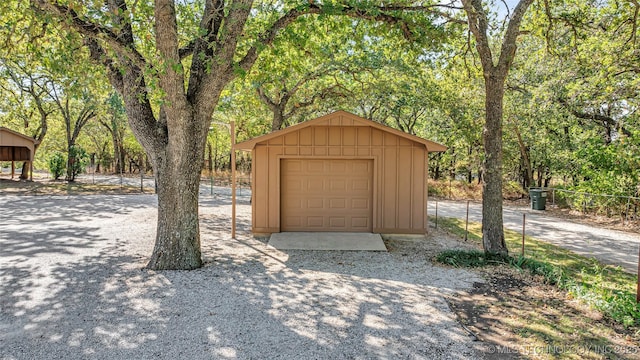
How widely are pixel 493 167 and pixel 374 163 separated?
3.04m

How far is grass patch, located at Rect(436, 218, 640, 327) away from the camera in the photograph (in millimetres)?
4207

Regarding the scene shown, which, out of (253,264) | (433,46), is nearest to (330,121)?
(433,46)

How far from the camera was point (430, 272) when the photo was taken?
6.06m

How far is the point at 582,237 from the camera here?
32.9 ft

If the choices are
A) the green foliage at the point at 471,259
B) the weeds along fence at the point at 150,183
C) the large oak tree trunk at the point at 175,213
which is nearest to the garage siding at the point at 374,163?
the green foliage at the point at 471,259

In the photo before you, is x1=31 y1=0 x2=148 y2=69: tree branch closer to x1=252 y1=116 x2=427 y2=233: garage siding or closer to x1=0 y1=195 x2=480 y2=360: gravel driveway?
x1=0 y1=195 x2=480 y2=360: gravel driveway

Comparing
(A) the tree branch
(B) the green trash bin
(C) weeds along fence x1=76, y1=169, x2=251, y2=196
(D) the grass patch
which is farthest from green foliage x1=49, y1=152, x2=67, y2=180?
(B) the green trash bin

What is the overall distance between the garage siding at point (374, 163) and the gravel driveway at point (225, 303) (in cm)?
108

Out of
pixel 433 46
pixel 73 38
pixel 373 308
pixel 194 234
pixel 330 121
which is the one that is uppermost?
pixel 433 46

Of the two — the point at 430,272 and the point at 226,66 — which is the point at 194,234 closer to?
the point at 226,66

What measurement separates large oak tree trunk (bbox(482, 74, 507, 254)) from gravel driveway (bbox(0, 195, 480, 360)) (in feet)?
4.50

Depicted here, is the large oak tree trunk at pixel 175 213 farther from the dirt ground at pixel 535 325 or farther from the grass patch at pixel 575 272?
the grass patch at pixel 575 272

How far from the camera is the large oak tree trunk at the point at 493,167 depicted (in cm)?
652

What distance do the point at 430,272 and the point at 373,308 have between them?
203 centimetres
